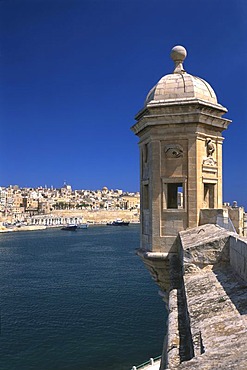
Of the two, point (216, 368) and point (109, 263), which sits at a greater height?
point (216, 368)

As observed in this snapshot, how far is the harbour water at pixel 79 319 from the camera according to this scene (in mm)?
16784

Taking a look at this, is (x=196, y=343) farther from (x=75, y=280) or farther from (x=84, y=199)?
(x=84, y=199)

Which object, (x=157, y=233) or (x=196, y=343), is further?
(x=157, y=233)

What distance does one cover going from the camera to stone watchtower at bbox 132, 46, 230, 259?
6.38m

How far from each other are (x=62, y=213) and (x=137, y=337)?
109571mm

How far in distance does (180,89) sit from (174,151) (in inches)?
41.6

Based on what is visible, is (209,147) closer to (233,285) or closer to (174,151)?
(174,151)

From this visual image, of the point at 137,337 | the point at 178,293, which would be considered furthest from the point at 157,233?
the point at 137,337

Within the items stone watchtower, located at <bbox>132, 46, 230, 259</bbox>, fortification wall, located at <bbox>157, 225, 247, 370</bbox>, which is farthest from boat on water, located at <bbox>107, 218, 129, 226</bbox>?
fortification wall, located at <bbox>157, 225, 247, 370</bbox>

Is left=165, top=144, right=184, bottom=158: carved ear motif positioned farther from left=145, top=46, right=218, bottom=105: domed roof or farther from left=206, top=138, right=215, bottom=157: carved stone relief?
left=145, top=46, right=218, bottom=105: domed roof

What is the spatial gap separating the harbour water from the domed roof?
1249 cm

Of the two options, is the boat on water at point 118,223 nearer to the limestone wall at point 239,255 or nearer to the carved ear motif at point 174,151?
the carved ear motif at point 174,151

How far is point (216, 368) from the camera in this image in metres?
1.56

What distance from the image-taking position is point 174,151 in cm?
644
